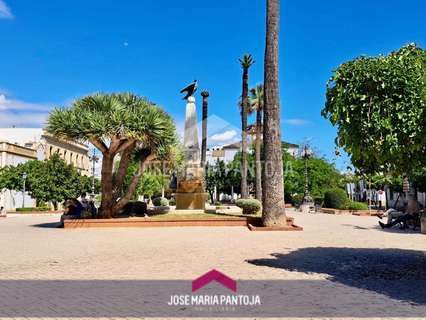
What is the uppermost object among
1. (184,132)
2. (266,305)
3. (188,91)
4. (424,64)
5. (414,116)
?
(188,91)

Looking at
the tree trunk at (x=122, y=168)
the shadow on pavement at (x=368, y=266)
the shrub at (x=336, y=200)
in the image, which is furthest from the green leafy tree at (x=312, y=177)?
the shadow on pavement at (x=368, y=266)

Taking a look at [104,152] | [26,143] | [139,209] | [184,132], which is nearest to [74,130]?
[104,152]

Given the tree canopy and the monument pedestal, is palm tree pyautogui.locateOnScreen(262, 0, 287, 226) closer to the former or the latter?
the monument pedestal

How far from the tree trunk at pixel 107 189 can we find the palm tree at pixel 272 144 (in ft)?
23.8

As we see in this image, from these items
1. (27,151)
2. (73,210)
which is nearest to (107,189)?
(73,210)

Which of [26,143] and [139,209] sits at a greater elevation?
[26,143]

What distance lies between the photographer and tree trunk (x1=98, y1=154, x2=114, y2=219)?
19.3 metres

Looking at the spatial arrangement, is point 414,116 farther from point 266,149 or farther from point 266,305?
point 266,149

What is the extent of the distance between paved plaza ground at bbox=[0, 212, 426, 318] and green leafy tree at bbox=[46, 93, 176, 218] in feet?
19.5

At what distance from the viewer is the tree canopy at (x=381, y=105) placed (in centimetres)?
657

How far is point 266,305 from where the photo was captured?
5.57 m

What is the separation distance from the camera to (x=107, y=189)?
19578 mm

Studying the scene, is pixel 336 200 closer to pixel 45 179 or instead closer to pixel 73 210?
pixel 73 210

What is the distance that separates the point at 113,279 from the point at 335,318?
3.78 m
